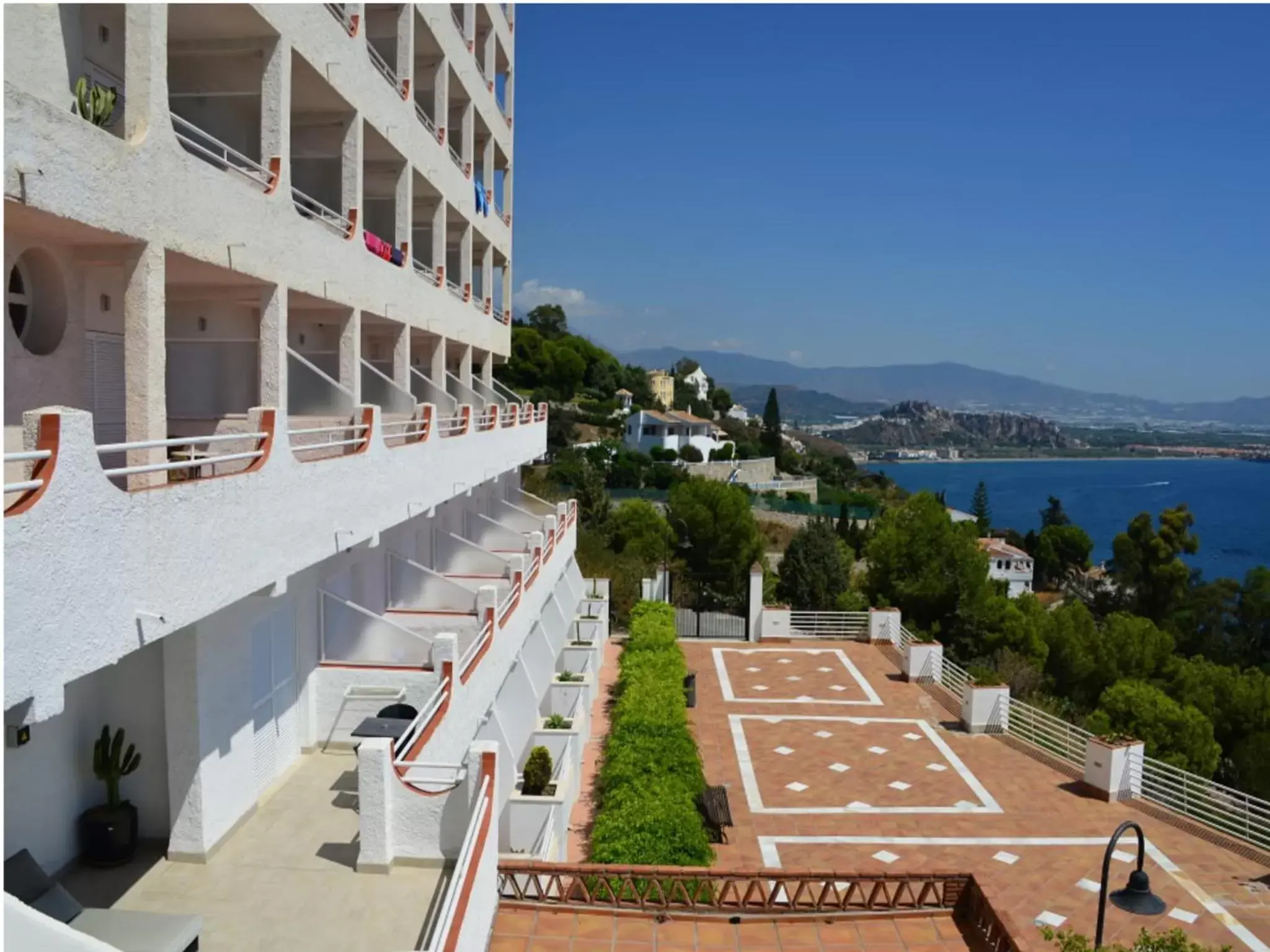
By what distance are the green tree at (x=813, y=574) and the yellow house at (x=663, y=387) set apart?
3954 inches

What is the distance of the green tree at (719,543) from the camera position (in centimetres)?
4394

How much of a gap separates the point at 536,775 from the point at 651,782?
185 cm

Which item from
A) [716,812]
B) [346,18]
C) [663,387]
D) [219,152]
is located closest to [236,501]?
[219,152]

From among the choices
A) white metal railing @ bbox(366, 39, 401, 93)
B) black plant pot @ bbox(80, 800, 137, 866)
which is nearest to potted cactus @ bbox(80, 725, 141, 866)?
black plant pot @ bbox(80, 800, 137, 866)

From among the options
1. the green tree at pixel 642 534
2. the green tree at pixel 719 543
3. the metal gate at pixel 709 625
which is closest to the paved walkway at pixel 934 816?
the metal gate at pixel 709 625

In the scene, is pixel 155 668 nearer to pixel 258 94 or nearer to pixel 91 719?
pixel 91 719

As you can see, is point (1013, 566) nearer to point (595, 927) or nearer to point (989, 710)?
point (989, 710)

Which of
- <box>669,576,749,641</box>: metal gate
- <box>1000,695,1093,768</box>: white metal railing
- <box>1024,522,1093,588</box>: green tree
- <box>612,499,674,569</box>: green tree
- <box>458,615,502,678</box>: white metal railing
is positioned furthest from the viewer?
<box>1024,522,1093,588</box>: green tree

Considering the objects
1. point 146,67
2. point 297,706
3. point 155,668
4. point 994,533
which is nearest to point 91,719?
point 155,668

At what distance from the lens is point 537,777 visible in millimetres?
14445

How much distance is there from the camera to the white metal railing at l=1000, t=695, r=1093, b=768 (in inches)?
820

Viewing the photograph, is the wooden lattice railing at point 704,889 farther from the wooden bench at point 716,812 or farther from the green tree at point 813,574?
the green tree at point 813,574

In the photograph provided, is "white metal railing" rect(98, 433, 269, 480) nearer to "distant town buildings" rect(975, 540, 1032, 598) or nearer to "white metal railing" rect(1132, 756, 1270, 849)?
"white metal railing" rect(1132, 756, 1270, 849)

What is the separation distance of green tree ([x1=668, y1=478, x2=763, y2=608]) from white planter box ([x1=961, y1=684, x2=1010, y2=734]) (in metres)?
21.1
